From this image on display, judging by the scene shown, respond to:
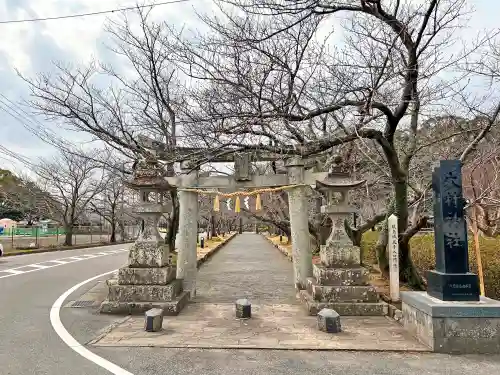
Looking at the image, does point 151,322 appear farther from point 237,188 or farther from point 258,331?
point 237,188

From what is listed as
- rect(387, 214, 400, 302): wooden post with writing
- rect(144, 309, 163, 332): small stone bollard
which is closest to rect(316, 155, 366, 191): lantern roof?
rect(387, 214, 400, 302): wooden post with writing

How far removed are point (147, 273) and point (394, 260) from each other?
589 cm

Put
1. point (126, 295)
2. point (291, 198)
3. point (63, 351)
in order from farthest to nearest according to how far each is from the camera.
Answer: point (291, 198) → point (126, 295) → point (63, 351)

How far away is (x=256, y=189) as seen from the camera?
451 inches

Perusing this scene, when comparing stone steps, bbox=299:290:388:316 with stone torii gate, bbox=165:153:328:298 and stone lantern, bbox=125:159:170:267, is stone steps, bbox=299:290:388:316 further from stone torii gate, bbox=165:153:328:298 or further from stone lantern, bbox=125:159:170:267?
stone lantern, bbox=125:159:170:267

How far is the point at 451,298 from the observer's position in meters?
6.51

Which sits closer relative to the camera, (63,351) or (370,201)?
(63,351)

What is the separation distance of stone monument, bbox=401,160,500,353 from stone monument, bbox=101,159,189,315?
517 cm

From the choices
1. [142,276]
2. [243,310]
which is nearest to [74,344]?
[142,276]

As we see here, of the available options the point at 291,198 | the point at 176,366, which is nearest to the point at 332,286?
the point at 291,198

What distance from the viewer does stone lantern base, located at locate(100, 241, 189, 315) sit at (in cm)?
888

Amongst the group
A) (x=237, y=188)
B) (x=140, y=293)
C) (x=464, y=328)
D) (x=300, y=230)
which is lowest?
(x=464, y=328)

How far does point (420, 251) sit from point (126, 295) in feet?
37.9

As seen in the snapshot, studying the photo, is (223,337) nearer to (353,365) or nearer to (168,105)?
(353,365)
